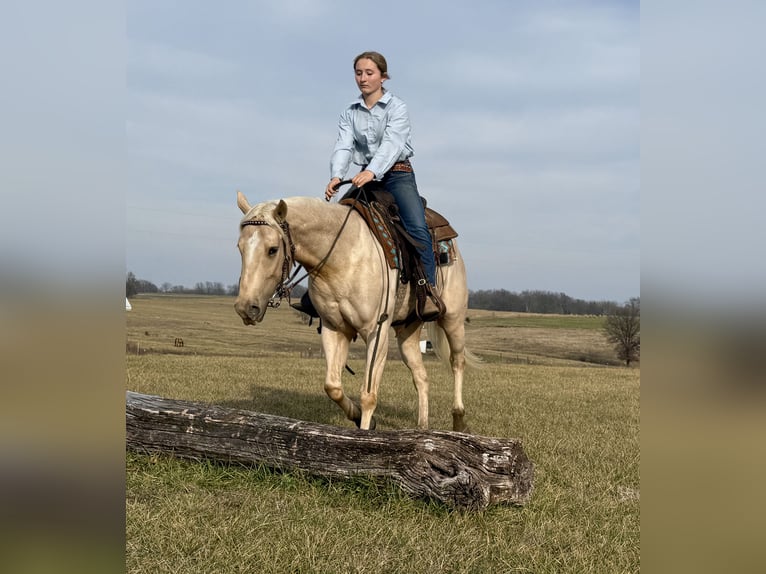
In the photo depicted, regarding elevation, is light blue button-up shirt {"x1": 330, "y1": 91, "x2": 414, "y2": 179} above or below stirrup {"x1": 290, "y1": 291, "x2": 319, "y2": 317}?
above

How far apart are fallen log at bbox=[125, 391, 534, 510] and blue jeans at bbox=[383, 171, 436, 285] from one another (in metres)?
2.33

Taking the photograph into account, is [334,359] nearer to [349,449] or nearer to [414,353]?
[349,449]

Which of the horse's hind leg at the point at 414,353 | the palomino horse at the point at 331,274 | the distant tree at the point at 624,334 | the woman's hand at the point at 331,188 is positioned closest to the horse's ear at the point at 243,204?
the palomino horse at the point at 331,274

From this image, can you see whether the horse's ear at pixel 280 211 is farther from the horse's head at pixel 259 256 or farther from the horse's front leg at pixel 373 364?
the horse's front leg at pixel 373 364

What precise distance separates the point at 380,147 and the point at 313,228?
4.07 feet

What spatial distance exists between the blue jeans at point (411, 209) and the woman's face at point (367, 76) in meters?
0.90

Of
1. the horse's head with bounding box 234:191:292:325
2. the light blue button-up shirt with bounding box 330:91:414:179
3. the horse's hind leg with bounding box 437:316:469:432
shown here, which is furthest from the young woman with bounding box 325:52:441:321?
the horse's hind leg with bounding box 437:316:469:432

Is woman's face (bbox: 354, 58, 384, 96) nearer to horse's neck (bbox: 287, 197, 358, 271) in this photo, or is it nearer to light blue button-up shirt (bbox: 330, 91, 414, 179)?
light blue button-up shirt (bbox: 330, 91, 414, 179)

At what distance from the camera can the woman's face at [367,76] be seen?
6.02 m

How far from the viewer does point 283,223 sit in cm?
509

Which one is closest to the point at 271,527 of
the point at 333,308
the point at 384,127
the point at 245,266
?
the point at 245,266

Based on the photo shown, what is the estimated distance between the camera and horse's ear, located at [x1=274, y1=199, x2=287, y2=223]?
193 inches
